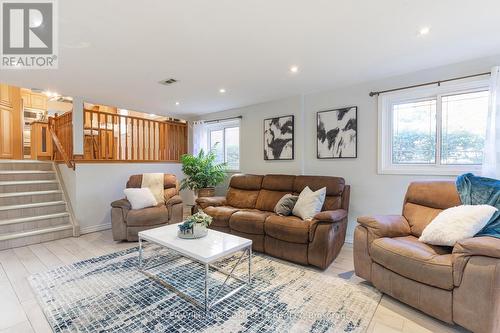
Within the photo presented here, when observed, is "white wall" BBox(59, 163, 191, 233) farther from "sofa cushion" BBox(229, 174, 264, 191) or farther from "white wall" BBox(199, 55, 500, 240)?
"white wall" BBox(199, 55, 500, 240)

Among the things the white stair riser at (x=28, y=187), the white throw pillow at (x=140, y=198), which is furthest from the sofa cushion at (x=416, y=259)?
the white stair riser at (x=28, y=187)

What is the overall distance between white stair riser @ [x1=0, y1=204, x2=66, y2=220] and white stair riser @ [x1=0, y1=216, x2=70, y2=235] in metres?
0.22

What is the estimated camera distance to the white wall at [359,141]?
118 inches

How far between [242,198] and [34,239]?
3074 millimetres

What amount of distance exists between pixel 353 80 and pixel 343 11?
165cm

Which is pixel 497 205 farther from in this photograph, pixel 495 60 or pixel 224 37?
pixel 224 37

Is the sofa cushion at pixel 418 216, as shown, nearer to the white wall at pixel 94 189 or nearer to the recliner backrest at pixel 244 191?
the recliner backrest at pixel 244 191

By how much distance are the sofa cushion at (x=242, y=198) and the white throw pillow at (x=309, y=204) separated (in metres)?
0.92

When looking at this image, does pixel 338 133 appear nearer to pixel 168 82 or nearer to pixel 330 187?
pixel 330 187

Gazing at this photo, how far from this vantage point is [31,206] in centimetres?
379

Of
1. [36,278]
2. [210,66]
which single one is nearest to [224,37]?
[210,66]

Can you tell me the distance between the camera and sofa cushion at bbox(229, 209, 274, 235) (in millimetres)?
3002

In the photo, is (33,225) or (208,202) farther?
(208,202)

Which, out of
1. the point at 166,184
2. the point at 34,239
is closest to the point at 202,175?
the point at 166,184
